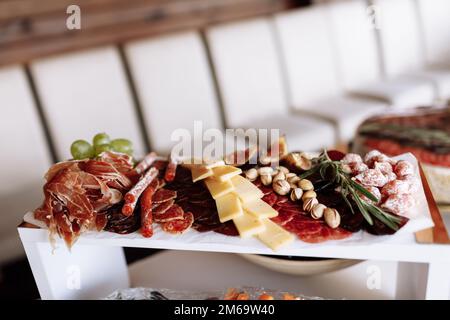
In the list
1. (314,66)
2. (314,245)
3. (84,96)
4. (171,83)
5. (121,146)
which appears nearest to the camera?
(314,245)

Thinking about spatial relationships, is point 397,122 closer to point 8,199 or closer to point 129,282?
point 129,282

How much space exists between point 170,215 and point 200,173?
145 mm

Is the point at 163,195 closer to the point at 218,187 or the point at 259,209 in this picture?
the point at 218,187

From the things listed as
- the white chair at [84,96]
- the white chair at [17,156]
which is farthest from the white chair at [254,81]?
the white chair at [17,156]

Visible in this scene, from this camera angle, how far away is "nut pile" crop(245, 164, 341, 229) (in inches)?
38.3

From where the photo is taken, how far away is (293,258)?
4.16 ft

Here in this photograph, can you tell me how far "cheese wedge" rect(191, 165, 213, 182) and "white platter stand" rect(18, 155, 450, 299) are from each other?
155mm

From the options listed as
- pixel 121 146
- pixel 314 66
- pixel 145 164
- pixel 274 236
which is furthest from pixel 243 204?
pixel 314 66

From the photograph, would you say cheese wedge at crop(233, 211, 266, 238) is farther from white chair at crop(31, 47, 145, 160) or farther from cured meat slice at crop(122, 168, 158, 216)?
white chair at crop(31, 47, 145, 160)

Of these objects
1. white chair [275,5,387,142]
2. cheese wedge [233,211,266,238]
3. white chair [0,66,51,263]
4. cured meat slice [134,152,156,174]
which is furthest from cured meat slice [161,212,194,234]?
white chair [275,5,387,142]

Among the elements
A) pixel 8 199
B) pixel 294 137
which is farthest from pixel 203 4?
pixel 8 199

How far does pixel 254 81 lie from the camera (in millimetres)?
3115

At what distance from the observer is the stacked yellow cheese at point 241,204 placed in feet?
3.17

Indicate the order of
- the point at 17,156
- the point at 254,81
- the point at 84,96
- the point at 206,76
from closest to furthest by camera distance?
the point at 17,156, the point at 84,96, the point at 206,76, the point at 254,81
